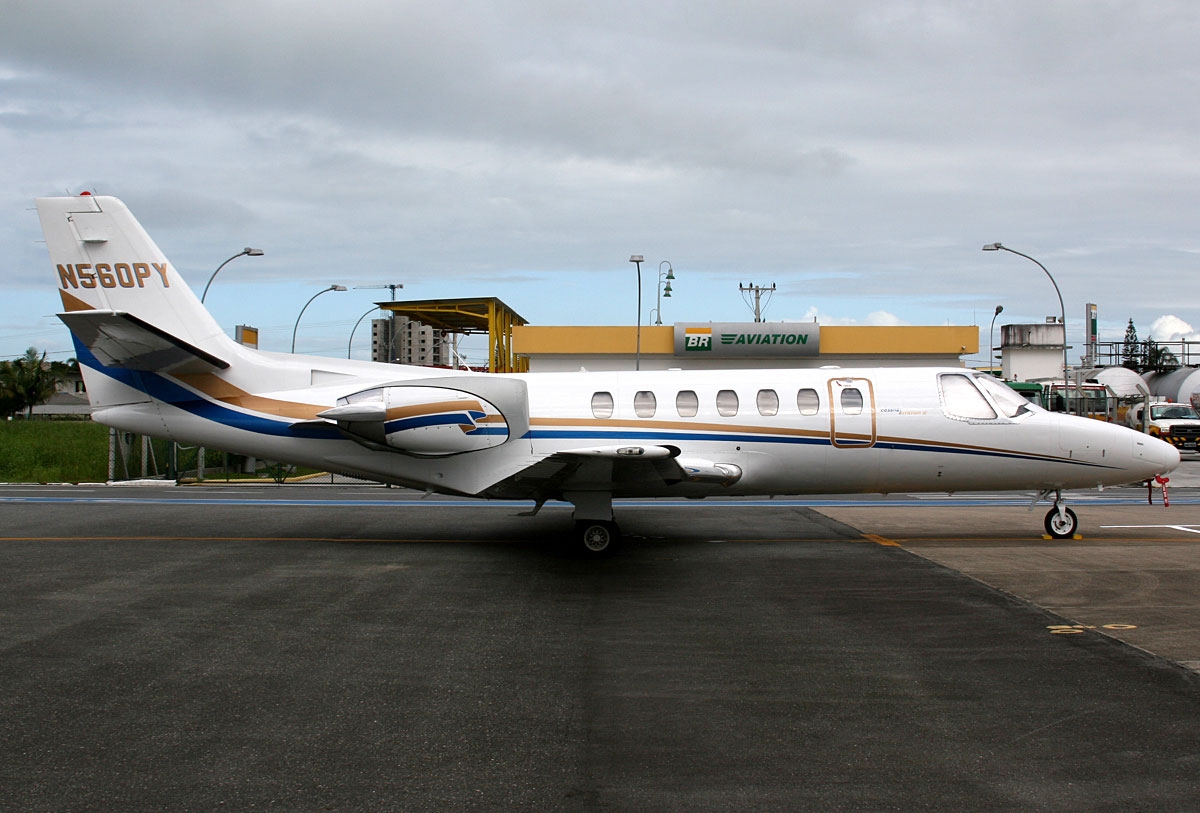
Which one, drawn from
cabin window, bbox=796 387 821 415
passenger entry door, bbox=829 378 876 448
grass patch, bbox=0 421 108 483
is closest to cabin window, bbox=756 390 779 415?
cabin window, bbox=796 387 821 415

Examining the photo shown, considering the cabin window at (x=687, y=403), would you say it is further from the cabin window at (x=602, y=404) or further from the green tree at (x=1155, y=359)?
the green tree at (x=1155, y=359)

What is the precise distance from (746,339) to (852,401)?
3199 centimetres

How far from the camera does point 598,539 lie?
12711 millimetres

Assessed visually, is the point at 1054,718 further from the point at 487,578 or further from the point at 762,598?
the point at 487,578

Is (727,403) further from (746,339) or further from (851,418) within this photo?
(746,339)

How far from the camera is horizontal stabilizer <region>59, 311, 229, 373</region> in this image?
11.8m

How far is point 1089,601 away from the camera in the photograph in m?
9.87

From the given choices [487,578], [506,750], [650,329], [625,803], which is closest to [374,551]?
[487,578]

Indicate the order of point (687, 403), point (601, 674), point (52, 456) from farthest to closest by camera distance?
1. point (52, 456)
2. point (687, 403)
3. point (601, 674)

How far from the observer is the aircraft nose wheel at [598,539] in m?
12.7

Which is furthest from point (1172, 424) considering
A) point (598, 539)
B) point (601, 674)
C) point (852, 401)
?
point (601, 674)

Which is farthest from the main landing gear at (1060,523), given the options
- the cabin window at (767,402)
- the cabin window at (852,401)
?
the cabin window at (767,402)

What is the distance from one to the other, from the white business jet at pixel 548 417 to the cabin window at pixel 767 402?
0.02 metres

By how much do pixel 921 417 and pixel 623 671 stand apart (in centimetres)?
790
